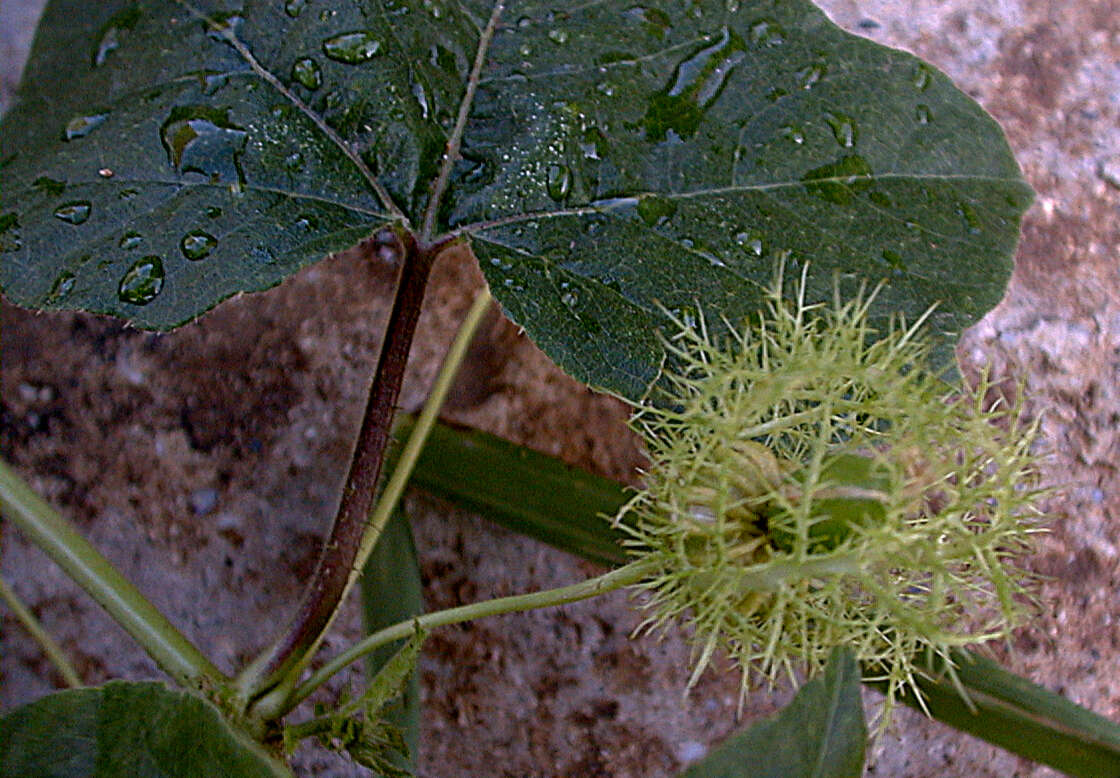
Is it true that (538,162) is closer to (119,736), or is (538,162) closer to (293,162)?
(293,162)

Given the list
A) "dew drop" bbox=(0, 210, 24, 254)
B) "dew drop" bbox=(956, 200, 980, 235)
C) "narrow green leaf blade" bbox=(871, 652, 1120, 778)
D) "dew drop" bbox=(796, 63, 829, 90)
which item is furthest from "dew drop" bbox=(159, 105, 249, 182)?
"narrow green leaf blade" bbox=(871, 652, 1120, 778)

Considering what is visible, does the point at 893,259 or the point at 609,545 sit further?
the point at 609,545

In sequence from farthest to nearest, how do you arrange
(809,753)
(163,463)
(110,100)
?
(163,463)
(110,100)
(809,753)

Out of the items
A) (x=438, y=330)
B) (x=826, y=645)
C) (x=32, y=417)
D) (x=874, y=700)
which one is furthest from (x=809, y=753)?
(x=32, y=417)

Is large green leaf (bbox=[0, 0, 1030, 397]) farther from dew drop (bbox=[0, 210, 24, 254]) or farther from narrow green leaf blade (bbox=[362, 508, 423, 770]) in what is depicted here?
narrow green leaf blade (bbox=[362, 508, 423, 770])

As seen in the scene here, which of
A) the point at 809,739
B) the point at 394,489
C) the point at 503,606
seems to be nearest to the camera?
the point at 809,739

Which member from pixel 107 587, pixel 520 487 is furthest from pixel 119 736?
pixel 520 487

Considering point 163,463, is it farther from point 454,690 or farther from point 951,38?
point 951,38
